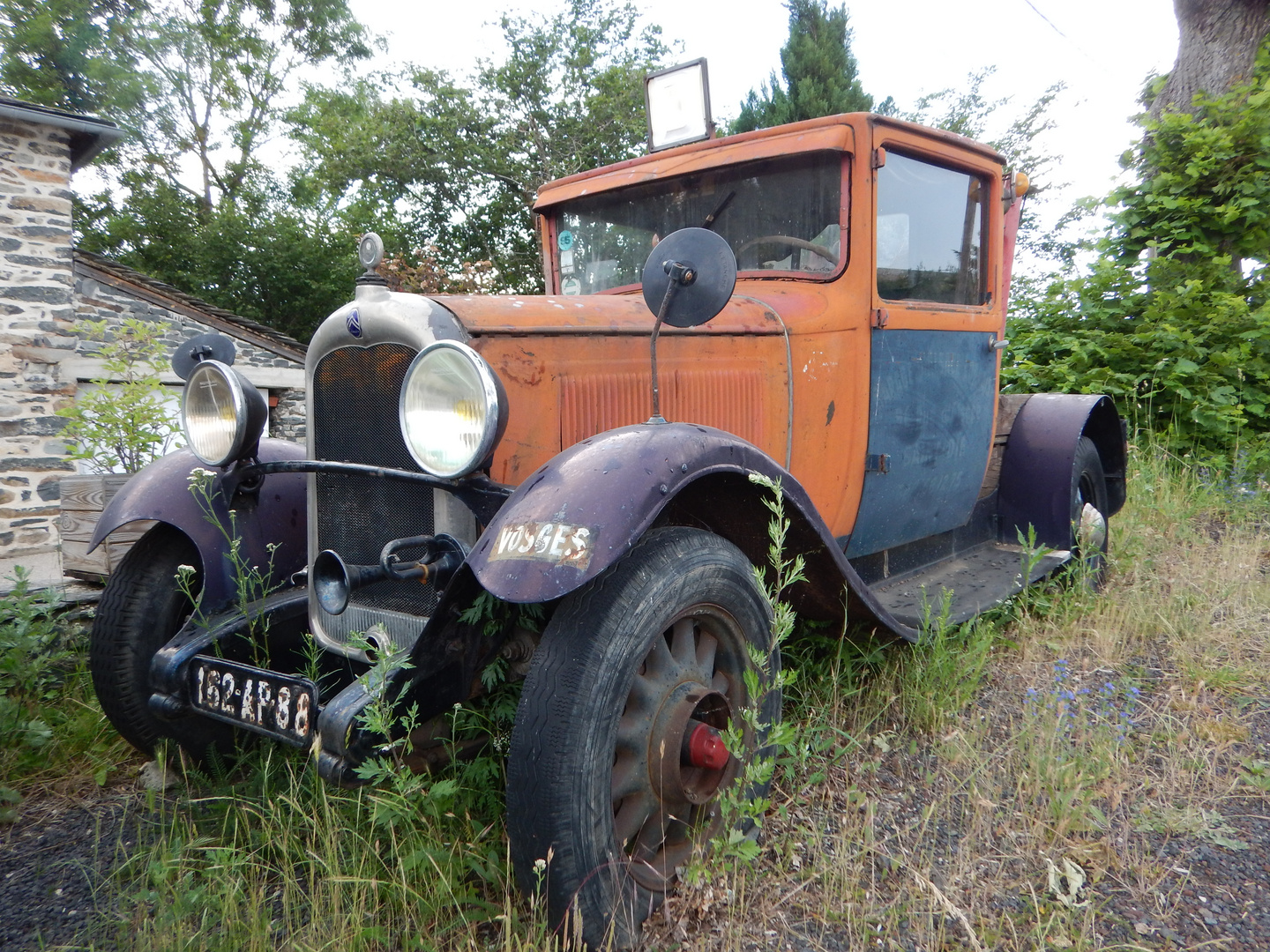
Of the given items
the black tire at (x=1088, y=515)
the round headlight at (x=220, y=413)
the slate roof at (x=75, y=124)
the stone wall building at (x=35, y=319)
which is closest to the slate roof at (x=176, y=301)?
the slate roof at (x=75, y=124)

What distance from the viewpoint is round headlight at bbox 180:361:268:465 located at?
2152mm

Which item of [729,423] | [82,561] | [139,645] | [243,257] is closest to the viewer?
[139,645]

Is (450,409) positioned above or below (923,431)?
above

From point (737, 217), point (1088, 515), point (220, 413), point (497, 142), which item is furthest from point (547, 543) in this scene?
point (497, 142)

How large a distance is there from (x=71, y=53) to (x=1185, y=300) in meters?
22.2

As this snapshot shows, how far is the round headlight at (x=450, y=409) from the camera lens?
1693 millimetres

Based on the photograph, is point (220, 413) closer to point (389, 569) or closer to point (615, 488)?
point (389, 569)

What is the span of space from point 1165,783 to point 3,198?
869cm

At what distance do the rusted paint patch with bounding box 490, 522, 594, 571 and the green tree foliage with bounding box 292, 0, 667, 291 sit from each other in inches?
620

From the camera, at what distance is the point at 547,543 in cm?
157

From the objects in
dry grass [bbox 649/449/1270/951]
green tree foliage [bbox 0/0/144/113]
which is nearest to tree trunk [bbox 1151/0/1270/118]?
dry grass [bbox 649/449/1270/951]

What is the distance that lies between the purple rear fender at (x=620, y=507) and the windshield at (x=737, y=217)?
1.05 meters

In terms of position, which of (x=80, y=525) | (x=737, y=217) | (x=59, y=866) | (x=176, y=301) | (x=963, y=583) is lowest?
(x=59, y=866)

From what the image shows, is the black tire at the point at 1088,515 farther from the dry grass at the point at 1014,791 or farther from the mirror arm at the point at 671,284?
the mirror arm at the point at 671,284
